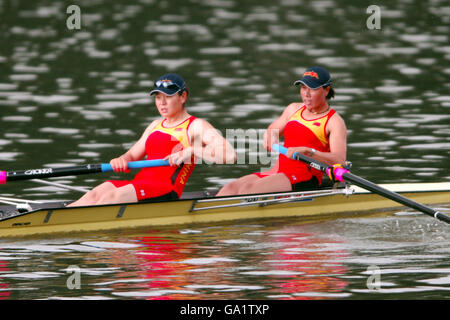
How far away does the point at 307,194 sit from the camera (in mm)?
15953

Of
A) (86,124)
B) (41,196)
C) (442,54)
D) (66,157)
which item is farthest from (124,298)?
(442,54)

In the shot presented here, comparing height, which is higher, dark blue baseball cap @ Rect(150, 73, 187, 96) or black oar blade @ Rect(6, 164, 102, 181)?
dark blue baseball cap @ Rect(150, 73, 187, 96)

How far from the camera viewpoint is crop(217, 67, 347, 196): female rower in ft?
51.7

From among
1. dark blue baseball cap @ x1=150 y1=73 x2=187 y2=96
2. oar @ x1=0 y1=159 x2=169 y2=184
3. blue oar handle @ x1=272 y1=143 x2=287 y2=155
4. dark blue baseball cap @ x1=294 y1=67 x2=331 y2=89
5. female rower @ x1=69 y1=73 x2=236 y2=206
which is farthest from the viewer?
dark blue baseball cap @ x1=294 y1=67 x2=331 y2=89

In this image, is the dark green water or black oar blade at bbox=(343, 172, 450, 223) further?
black oar blade at bbox=(343, 172, 450, 223)

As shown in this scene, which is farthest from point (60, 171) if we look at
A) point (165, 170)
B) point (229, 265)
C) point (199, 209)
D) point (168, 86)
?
point (229, 265)

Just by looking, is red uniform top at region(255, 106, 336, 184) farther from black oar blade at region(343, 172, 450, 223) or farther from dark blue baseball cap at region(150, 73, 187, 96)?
dark blue baseball cap at region(150, 73, 187, 96)

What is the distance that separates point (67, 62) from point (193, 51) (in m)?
3.54

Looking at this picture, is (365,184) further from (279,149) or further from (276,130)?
(276,130)

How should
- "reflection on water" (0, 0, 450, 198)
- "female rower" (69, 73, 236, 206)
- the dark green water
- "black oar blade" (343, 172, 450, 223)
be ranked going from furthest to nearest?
"reflection on water" (0, 0, 450, 198), "female rower" (69, 73, 236, 206), "black oar blade" (343, 172, 450, 223), the dark green water

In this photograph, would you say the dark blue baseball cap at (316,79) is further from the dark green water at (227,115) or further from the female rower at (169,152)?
the dark green water at (227,115)

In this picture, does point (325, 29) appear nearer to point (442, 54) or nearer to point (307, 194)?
point (442, 54)

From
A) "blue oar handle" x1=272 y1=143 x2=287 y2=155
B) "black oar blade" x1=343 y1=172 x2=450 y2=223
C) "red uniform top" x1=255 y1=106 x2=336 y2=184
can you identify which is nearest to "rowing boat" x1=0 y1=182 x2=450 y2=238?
"red uniform top" x1=255 y1=106 x2=336 y2=184

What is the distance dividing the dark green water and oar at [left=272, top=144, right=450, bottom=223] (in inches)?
14.3
